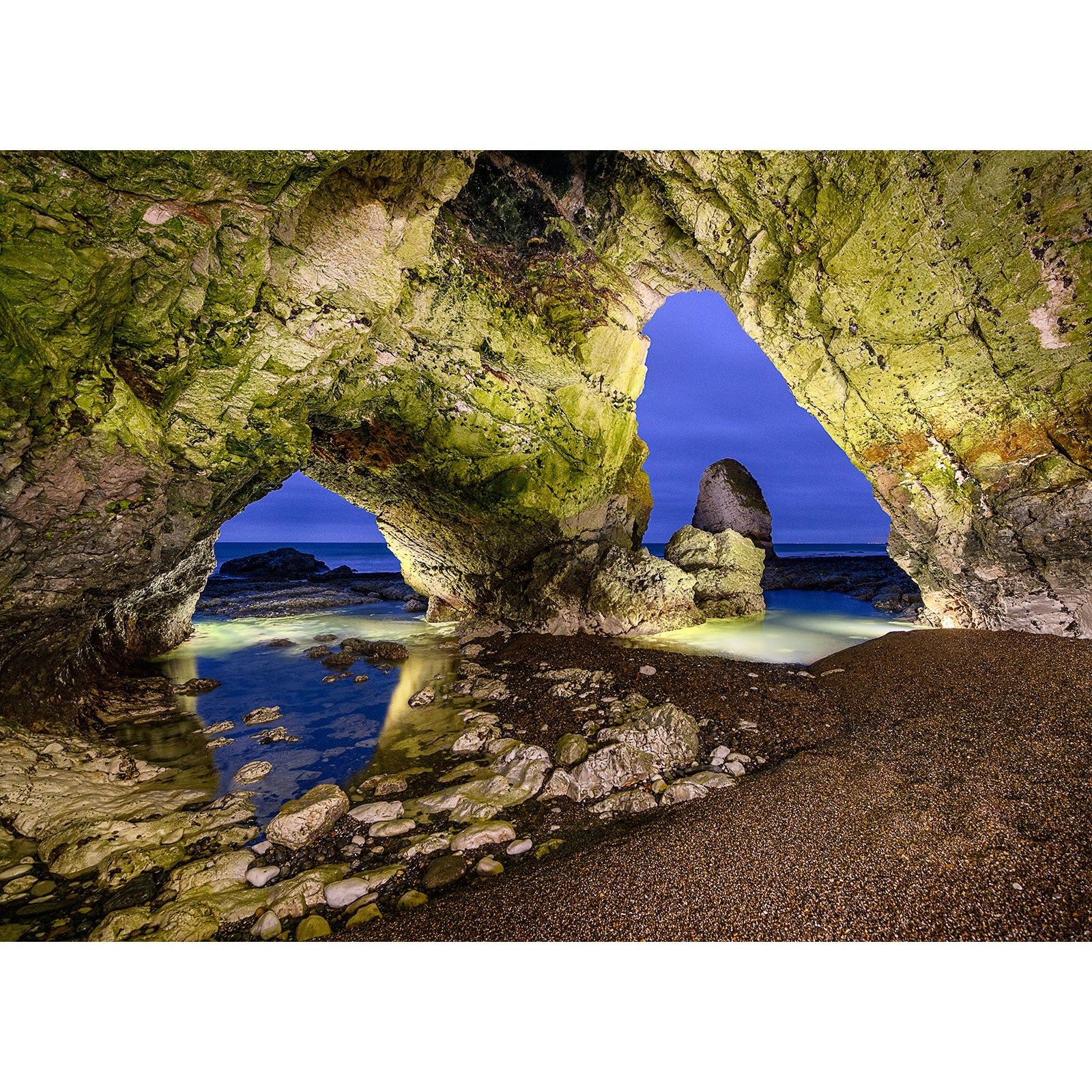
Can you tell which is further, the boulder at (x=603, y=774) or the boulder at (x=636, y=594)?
the boulder at (x=636, y=594)

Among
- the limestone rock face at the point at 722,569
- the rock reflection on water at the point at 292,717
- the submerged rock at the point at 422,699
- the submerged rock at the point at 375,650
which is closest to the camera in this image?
the rock reflection on water at the point at 292,717

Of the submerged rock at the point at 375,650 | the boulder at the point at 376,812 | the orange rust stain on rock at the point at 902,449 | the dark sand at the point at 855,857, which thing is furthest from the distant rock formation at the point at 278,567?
the dark sand at the point at 855,857

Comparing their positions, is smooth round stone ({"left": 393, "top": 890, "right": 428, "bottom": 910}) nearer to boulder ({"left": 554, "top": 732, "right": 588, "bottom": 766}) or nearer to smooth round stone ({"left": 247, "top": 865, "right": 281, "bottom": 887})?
smooth round stone ({"left": 247, "top": 865, "right": 281, "bottom": 887})

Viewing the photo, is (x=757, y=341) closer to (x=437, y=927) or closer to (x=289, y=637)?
(x=437, y=927)

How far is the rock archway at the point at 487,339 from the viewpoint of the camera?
359 centimetres

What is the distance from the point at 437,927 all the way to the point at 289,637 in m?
9.70

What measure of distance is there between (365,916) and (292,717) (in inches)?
150

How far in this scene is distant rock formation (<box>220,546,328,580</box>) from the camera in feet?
78.8

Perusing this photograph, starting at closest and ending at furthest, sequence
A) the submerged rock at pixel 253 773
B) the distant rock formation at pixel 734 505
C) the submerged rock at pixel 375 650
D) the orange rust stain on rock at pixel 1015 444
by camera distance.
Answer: the submerged rock at pixel 253 773 → the orange rust stain on rock at pixel 1015 444 → the submerged rock at pixel 375 650 → the distant rock formation at pixel 734 505

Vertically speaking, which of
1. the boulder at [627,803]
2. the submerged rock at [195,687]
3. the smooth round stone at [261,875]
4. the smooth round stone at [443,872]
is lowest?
the submerged rock at [195,687]

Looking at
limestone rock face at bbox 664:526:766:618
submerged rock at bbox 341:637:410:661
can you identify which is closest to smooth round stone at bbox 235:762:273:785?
submerged rock at bbox 341:637:410:661

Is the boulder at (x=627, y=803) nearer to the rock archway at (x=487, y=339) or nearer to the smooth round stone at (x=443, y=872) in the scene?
the smooth round stone at (x=443, y=872)

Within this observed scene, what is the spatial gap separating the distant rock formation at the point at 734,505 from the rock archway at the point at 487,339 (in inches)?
476

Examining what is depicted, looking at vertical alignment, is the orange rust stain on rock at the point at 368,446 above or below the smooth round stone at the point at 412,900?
above
